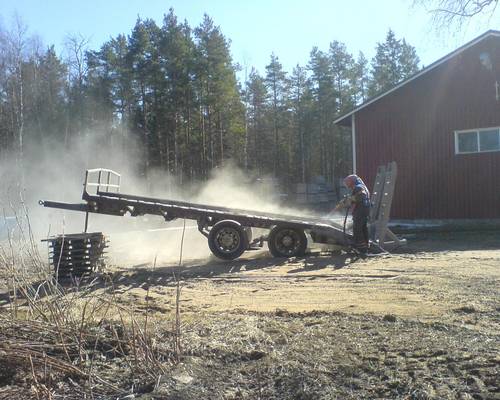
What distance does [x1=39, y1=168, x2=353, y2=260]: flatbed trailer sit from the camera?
12.6 meters

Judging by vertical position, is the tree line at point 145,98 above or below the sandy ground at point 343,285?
above

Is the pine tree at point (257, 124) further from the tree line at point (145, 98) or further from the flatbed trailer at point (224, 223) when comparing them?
the flatbed trailer at point (224, 223)

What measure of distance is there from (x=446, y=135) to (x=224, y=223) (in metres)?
11.3

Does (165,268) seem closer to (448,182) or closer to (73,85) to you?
(448,182)

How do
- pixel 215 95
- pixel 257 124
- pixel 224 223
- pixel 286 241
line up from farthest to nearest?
pixel 257 124
pixel 215 95
pixel 286 241
pixel 224 223

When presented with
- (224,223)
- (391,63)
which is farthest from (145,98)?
(224,223)

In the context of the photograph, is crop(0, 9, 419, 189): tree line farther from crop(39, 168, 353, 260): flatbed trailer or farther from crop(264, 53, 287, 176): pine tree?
crop(39, 168, 353, 260): flatbed trailer

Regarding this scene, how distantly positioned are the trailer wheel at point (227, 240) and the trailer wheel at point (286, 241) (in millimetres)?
714

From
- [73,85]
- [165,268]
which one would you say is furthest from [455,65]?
[73,85]

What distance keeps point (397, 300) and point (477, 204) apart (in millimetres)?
13385

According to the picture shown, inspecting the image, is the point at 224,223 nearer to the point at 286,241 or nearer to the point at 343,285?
the point at 286,241

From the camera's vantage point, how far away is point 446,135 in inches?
800

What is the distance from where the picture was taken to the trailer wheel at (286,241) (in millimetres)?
13180

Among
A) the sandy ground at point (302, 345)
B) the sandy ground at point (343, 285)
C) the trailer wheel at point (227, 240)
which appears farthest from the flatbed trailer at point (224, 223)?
the sandy ground at point (302, 345)
